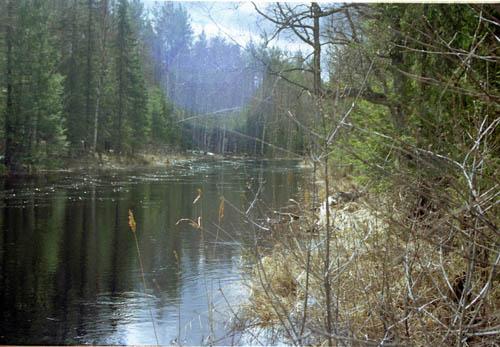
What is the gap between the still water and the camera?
8.79 ft

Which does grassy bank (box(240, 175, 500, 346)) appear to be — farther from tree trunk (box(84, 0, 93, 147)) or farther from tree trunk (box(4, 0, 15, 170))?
tree trunk (box(4, 0, 15, 170))

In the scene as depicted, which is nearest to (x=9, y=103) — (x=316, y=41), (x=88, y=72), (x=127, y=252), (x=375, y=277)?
(x=88, y=72)

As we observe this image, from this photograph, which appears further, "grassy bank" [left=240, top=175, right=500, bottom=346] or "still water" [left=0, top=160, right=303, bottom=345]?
"still water" [left=0, top=160, right=303, bottom=345]

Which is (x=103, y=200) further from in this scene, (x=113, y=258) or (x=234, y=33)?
(x=234, y=33)

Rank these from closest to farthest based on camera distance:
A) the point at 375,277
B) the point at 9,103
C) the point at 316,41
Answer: the point at 375,277, the point at 316,41, the point at 9,103

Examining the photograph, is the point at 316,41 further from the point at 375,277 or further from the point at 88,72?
the point at 375,277

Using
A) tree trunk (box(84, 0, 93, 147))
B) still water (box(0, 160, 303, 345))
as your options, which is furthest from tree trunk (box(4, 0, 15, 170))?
tree trunk (box(84, 0, 93, 147))

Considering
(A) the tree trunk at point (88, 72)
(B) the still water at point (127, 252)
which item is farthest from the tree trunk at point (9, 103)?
(A) the tree trunk at point (88, 72)

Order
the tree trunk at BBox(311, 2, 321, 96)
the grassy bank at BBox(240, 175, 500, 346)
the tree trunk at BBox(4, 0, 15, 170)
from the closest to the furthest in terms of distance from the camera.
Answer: the grassy bank at BBox(240, 175, 500, 346) → the tree trunk at BBox(311, 2, 321, 96) → the tree trunk at BBox(4, 0, 15, 170)

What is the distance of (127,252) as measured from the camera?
2.84 meters

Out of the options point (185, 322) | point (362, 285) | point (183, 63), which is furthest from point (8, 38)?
point (362, 285)

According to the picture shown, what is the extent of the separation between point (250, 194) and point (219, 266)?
1.19 ft

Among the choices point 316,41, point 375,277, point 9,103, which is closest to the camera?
point 375,277

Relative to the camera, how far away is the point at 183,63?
290cm
